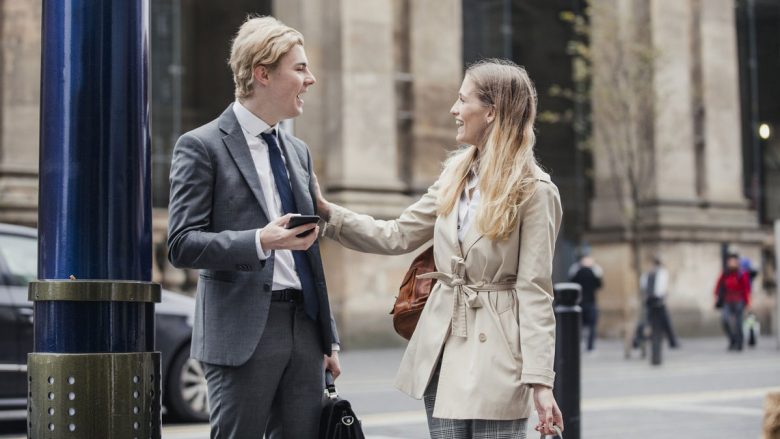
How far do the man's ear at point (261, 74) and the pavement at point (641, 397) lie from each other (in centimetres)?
241

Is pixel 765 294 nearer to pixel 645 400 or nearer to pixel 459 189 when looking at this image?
pixel 645 400

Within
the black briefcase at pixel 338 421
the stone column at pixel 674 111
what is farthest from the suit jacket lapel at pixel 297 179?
the stone column at pixel 674 111

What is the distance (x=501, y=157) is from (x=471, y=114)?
182mm

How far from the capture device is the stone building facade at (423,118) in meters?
19.4

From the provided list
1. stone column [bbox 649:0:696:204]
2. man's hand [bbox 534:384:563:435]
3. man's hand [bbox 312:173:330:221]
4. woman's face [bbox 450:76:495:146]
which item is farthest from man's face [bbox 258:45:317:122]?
stone column [bbox 649:0:696:204]

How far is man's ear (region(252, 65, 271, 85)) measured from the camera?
12.1 ft

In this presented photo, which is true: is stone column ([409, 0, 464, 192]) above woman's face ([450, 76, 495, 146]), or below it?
above

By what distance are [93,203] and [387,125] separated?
16953mm

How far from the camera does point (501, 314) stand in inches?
150

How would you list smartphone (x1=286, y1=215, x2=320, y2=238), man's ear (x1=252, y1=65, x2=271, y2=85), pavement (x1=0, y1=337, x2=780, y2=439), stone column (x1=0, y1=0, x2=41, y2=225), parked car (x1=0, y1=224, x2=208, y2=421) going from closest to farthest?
smartphone (x1=286, y1=215, x2=320, y2=238) < man's ear (x1=252, y1=65, x2=271, y2=85) < parked car (x1=0, y1=224, x2=208, y2=421) < pavement (x1=0, y1=337, x2=780, y2=439) < stone column (x1=0, y1=0, x2=41, y2=225)

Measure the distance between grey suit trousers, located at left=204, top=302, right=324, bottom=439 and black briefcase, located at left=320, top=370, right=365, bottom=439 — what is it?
4 centimetres

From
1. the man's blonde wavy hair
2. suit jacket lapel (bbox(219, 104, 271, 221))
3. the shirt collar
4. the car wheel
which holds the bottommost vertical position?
the car wheel

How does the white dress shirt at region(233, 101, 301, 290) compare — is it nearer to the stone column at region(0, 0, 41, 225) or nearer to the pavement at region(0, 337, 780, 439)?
the pavement at region(0, 337, 780, 439)

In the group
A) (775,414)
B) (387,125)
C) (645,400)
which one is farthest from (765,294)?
(775,414)
